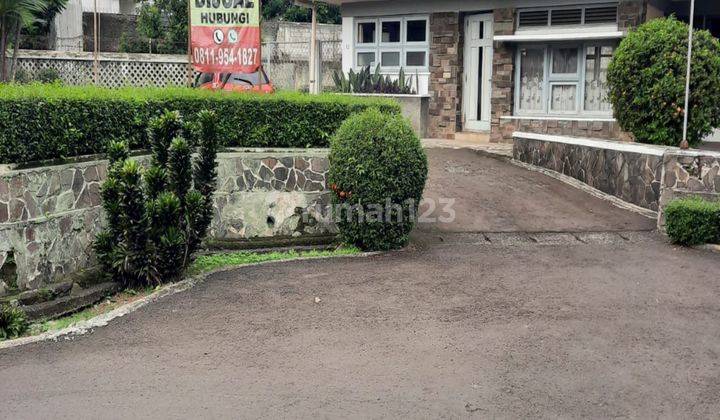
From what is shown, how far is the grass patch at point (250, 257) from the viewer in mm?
8952

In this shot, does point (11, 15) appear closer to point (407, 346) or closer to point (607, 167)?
point (607, 167)

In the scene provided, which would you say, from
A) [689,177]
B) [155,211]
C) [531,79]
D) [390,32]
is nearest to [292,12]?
[390,32]

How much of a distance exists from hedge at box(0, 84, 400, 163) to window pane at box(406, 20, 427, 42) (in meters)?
8.14

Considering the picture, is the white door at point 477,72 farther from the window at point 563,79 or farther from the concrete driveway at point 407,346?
the concrete driveway at point 407,346

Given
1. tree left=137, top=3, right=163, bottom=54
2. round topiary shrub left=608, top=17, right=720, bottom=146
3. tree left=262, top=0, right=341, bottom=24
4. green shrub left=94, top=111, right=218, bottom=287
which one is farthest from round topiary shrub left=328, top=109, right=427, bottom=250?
tree left=262, top=0, right=341, bottom=24

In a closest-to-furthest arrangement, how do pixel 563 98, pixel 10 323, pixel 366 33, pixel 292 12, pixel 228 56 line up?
1. pixel 10 323
2. pixel 228 56
3. pixel 563 98
4. pixel 366 33
5. pixel 292 12

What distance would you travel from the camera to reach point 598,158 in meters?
12.4

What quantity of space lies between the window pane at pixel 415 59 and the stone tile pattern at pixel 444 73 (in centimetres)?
30

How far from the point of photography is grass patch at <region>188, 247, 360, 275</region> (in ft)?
29.4

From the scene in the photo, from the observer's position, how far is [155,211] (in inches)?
308

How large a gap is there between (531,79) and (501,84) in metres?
0.67

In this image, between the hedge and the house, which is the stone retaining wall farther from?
the hedge

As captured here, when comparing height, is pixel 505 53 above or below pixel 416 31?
below

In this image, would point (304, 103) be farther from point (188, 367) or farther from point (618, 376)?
point (618, 376)
